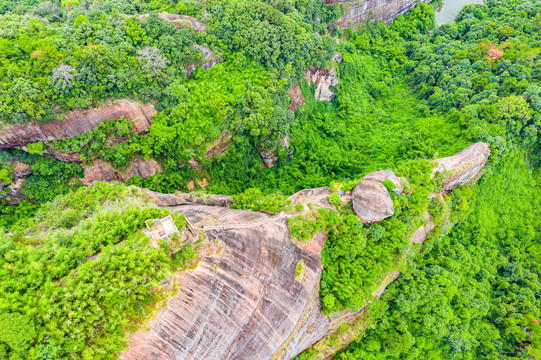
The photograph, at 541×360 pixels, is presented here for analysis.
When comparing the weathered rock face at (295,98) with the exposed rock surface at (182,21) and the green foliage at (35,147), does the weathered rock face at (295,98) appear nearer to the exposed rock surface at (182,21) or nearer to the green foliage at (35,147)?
the exposed rock surface at (182,21)

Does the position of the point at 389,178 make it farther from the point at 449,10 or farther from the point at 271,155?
A: the point at 449,10

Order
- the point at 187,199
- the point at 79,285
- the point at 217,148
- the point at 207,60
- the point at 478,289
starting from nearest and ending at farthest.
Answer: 1. the point at 79,285
2. the point at 187,199
3. the point at 478,289
4. the point at 217,148
5. the point at 207,60

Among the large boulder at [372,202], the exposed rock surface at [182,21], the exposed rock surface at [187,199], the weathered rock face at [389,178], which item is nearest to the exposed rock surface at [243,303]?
the exposed rock surface at [187,199]

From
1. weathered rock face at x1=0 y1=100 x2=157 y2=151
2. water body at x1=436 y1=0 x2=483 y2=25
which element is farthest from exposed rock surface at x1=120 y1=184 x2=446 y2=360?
water body at x1=436 y1=0 x2=483 y2=25

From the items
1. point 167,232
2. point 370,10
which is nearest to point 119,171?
point 167,232

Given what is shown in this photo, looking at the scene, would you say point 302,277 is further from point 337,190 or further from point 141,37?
point 141,37

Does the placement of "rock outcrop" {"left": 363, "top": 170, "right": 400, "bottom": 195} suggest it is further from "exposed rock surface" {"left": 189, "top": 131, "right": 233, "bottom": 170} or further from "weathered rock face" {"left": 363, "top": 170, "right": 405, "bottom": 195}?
"exposed rock surface" {"left": 189, "top": 131, "right": 233, "bottom": 170}
